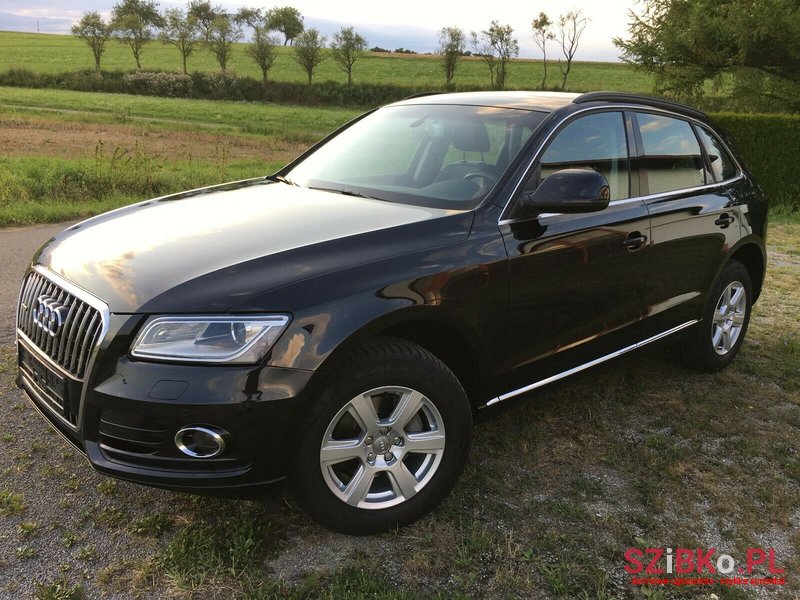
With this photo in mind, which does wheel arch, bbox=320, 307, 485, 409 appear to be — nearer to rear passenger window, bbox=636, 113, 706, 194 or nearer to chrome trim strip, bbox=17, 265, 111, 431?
chrome trim strip, bbox=17, 265, 111, 431

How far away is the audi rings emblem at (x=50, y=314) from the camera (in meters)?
2.52

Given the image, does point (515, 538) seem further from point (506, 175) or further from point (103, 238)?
point (103, 238)

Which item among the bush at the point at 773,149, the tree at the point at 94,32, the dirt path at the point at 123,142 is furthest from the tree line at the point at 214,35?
the bush at the point at 773,149

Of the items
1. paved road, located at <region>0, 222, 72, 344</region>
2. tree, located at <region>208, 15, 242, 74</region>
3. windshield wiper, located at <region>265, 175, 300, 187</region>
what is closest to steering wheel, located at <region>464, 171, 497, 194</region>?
windshield wiper, located at <region>265, 175, 300, 187</region>

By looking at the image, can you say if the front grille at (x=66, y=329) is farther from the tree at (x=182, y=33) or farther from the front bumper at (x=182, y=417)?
the tree at (x=182, y=33)

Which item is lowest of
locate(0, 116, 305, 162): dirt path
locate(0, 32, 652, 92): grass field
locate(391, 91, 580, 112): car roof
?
locate(0, 116, 305, 162): dirt path

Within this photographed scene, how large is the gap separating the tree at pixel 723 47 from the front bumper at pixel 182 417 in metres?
17.9

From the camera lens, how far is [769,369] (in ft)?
15.3

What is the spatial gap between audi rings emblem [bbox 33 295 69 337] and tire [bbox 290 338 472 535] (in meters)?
1.00

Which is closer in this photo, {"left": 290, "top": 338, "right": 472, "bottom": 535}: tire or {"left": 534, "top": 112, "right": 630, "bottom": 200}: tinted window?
{"left": 290, "top": 338, "right": 472, "bottom": 535}: tire

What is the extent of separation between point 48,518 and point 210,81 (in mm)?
54904

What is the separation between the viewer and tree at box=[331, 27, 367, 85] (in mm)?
64938

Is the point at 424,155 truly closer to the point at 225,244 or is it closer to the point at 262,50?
the point at 225,244

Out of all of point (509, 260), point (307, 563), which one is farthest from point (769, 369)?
point (307, 563)
